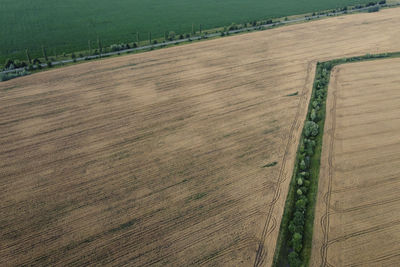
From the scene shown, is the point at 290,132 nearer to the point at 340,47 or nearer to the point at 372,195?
the point at 372,195

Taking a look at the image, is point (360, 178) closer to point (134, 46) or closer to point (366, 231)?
point (366, 231)

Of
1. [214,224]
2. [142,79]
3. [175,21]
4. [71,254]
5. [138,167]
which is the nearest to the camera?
[71,254]

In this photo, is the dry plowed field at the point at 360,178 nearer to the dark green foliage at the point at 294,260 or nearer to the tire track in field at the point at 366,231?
the tire track in field at the point at 366,231

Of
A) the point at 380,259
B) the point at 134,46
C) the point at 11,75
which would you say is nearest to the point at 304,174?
the point at 380,259

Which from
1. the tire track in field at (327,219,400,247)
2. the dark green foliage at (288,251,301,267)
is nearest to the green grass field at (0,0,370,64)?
the dark green foliage at (288,251,301,267)

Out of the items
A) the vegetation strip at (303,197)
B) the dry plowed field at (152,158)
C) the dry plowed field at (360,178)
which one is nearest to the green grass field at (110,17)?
the dry plowed field at (152,158)

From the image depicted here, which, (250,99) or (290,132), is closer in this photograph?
(290,132)

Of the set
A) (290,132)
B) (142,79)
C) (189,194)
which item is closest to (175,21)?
(142,79)
